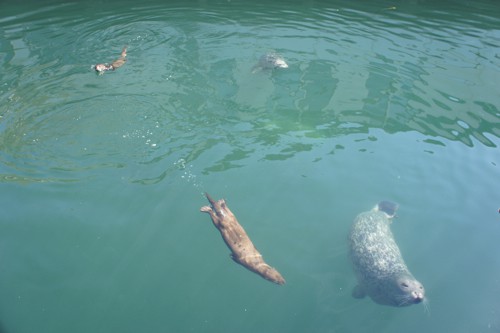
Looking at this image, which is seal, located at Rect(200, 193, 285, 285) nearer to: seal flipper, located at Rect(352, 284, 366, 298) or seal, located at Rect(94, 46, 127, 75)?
seal flipper, located at Rect(352, 284, 366, 298)

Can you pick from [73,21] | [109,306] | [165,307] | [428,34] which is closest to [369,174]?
[165,307]

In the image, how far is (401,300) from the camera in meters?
4.33

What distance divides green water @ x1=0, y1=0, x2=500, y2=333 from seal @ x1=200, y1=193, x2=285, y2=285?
0.25 meters

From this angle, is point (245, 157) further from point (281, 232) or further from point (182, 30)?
point (182, 30)

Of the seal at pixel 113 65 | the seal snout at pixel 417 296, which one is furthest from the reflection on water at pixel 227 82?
the seal snout at pixel 417 296

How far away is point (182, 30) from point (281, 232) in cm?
807

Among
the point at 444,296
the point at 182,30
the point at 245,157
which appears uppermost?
the point at 182,30

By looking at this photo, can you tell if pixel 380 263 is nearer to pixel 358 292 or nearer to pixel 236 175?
pixel 358 292

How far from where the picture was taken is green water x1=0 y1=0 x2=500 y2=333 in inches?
174

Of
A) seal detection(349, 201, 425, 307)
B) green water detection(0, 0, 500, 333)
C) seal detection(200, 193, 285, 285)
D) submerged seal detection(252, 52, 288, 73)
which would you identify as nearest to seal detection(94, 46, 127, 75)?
green water detection(0, 0, 500, 333)

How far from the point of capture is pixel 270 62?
9.08m

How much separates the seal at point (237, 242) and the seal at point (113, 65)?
4743mm

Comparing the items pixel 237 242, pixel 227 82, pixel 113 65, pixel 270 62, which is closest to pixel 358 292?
pixel 237 242

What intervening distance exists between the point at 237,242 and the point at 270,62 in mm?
5530
